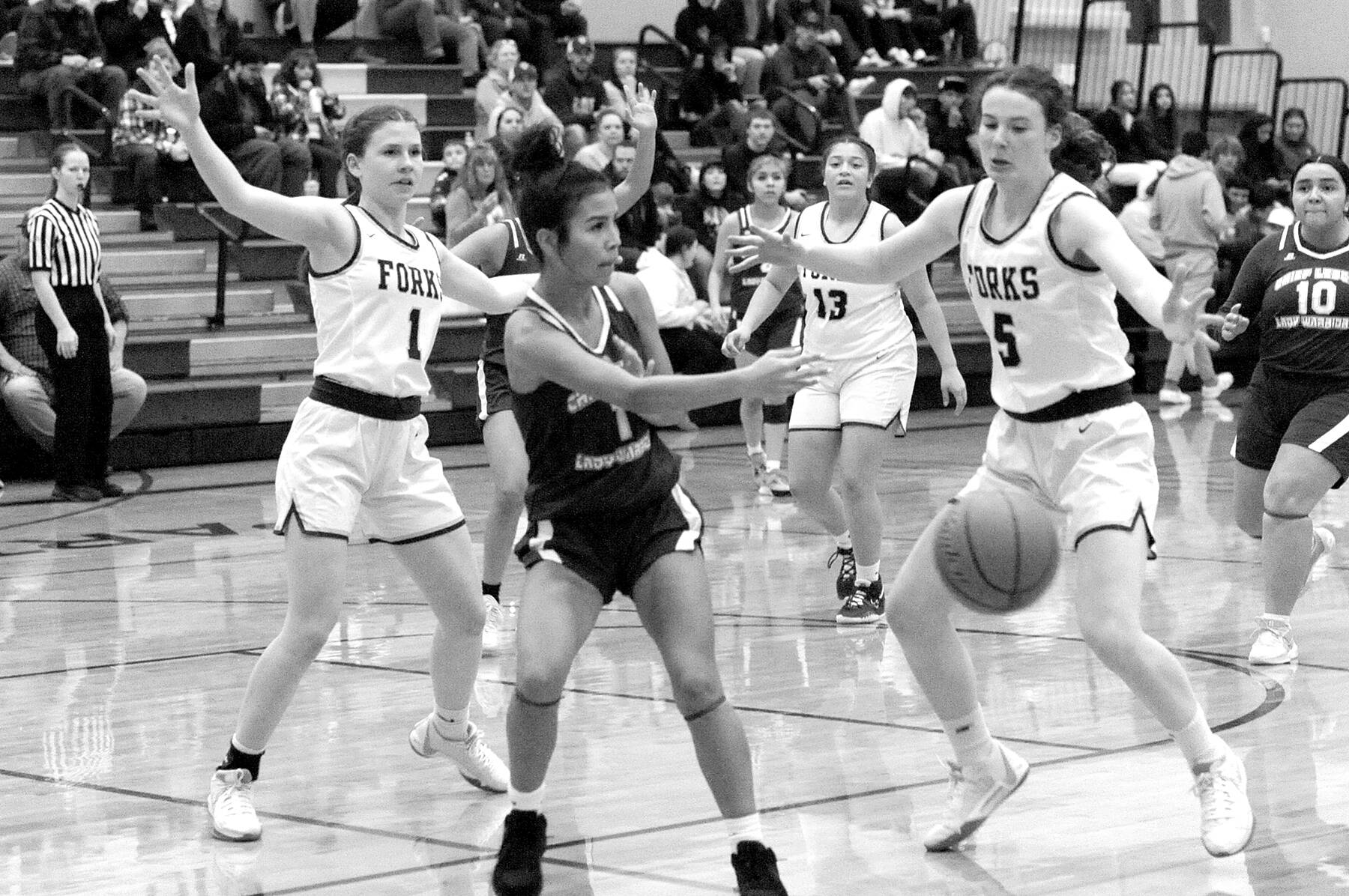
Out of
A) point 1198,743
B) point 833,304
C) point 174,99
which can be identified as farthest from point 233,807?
point 833,304

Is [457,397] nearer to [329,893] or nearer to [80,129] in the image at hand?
[80,129]

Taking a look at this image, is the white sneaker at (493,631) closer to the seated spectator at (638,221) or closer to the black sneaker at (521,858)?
the black sneaker at (521,858)

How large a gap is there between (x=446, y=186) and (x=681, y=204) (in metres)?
2.06

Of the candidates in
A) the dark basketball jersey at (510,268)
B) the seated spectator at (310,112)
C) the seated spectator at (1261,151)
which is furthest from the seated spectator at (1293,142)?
A: the dark basketball jersey at (510,268)

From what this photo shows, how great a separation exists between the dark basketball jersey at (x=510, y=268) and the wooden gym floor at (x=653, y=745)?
119 centimetres

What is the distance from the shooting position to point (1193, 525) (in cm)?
1080

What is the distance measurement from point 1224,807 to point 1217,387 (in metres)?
13.9

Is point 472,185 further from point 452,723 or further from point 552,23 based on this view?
point 452,723

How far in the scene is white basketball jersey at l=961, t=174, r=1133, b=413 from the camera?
5039mm

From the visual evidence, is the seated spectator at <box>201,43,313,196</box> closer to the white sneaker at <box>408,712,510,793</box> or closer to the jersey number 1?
the jersey number 1

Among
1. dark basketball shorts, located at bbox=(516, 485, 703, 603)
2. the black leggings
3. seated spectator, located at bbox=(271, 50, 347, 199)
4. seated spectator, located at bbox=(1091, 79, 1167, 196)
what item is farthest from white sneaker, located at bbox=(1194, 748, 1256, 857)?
seated spectator, located at bbox=(1091, 79, 1167, 196)

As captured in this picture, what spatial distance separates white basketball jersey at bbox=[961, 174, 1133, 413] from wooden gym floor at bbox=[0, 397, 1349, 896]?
115cm

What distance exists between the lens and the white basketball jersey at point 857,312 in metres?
8.30

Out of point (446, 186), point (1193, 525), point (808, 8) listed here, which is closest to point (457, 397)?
point (446, 186)
